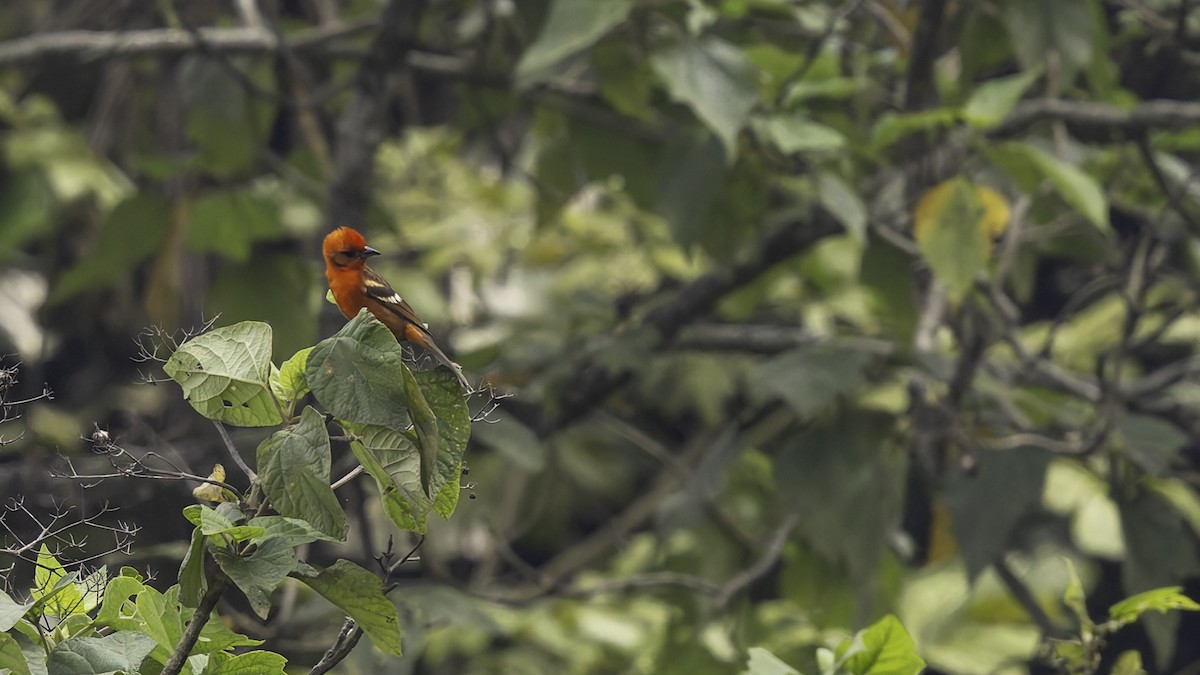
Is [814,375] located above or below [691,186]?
below

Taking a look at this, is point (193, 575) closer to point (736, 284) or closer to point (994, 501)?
point (994, 501)

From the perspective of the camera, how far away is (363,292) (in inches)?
71.9

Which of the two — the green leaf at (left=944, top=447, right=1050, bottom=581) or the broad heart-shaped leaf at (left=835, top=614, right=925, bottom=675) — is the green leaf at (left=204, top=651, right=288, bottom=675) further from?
the green leaf at (left=944, top=447, right=1050, bottom=581)

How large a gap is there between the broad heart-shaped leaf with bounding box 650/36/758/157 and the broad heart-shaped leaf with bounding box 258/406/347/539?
1.74 m

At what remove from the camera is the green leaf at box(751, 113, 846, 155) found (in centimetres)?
280

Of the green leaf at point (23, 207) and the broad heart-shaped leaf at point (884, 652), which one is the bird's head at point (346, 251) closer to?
the broad heart-shaped leaf at point (884, 652)

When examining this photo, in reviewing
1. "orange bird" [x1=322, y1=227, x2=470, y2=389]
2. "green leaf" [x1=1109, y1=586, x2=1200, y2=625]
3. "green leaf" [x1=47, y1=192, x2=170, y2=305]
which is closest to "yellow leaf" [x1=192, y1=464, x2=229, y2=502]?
"orange bird" [x1=322, y1=227, x2=470, y2=389]

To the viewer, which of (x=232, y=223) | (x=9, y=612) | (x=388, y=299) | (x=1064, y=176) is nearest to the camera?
(x=9, y=612)

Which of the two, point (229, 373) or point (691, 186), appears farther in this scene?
point (691, 186)

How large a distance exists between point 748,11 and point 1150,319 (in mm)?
1812

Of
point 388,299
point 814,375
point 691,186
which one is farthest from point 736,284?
point 388,299

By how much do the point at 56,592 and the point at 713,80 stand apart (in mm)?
1948

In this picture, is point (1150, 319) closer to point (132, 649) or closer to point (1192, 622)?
point (1192, 622)

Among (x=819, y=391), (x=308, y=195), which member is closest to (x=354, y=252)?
(x=819, y=391)
